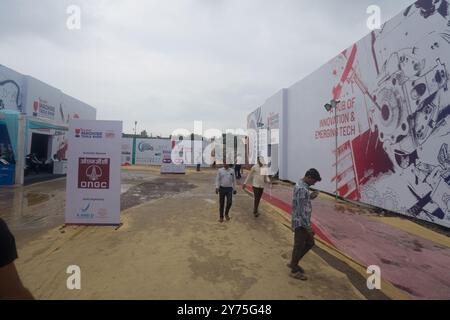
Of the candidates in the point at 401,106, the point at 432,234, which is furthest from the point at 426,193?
the point at 401,106

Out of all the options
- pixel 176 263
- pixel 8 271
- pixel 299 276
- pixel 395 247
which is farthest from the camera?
pixel 395 247

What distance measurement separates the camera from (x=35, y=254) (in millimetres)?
4805

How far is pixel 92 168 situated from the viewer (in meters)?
6.53

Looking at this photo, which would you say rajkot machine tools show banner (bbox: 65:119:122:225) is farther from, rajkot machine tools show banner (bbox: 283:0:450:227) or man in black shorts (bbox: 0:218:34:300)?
rajkot machine tools show banner (bbox: 283:0:450:227)

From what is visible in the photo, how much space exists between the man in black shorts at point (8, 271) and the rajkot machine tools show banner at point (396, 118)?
8142mm

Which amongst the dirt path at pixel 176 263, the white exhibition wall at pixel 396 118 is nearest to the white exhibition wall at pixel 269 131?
the white exhibition wall at pixel 396 118

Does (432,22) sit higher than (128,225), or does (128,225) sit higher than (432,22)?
(432,22)

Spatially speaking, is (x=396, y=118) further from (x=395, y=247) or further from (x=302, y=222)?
(x=302, y=222)

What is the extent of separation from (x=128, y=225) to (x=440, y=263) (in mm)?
6563

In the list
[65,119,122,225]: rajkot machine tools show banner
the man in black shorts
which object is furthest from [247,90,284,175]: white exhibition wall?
the man in black shorts

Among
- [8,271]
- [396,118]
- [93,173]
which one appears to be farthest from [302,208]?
[396,118]

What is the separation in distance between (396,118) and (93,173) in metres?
8.64

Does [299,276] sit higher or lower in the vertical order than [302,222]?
lower
